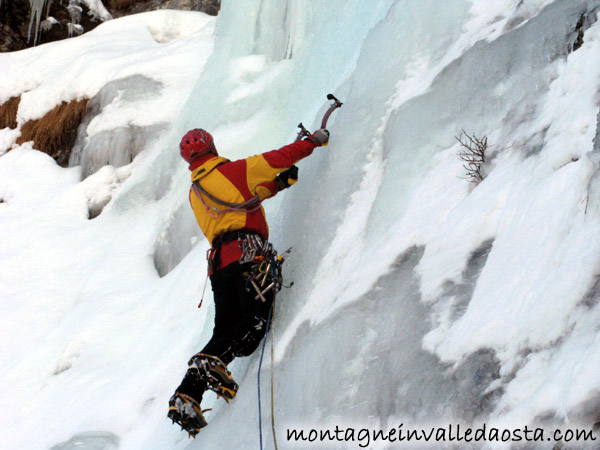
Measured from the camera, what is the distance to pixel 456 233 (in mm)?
2488

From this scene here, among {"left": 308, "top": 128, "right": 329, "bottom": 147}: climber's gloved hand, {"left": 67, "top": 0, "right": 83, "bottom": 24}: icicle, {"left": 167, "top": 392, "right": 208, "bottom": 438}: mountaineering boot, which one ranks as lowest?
{"left": 167, "top": 392, "right": 208, "bottom": 438}: mountaineering boot

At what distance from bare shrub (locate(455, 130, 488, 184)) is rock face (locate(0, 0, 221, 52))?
10219 millimetres

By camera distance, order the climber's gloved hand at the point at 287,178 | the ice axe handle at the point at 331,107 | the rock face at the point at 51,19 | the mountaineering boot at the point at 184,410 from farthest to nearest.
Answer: the rock face at the point at 51,19 < the ice axe handle at the point at 331,107 < the climber's gloved hand at the point at 287,178 < the mountaineering boot at the point at 184,410

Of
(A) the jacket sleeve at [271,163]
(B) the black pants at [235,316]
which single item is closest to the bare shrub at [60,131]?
(A) the jacket sleeve at [271,163]

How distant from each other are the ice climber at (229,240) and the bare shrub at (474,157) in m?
0.87

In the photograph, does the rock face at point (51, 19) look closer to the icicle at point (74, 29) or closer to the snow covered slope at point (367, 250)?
the icicle at point (74, 29)

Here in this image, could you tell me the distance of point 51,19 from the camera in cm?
1229

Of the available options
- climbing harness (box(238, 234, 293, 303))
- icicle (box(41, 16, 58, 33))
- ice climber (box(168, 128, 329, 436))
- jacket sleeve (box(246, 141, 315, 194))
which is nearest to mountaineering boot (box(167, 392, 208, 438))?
ice climber (box(168, 128, 329, 436))

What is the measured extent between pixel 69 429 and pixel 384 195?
253 cm

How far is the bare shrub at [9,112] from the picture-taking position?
30.7 ft

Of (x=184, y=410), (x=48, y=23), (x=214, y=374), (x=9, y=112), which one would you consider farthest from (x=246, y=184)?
(x=48, y=23)

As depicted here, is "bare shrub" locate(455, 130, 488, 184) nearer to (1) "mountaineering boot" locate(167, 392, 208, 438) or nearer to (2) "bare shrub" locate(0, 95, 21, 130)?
(1) "mountaineering boot" locate(167, 392, 208, 438)

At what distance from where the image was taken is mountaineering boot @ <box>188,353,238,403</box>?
9.87 ft

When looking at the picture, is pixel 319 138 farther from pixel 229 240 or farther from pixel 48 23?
pixel 48 23
